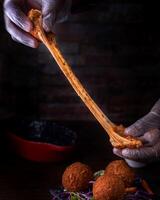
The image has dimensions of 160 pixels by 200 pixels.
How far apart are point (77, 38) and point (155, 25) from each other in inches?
13.6

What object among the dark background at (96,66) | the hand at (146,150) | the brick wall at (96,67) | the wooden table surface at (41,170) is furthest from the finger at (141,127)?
the brick wall at (96,67)

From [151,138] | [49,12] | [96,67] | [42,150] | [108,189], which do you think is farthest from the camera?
[96,67]

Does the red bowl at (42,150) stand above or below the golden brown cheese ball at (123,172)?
above

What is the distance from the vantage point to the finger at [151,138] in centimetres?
107

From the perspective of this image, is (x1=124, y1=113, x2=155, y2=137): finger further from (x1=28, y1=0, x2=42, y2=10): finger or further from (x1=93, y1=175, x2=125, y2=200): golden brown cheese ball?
(x1=28, y1=0, x2=42, y2=10): finger

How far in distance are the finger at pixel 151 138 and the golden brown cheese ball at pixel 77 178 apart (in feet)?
A: 0.49

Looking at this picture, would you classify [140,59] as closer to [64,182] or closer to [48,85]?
[48,85]

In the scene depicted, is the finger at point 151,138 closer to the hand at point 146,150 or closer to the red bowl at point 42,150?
the hand at point 146,150

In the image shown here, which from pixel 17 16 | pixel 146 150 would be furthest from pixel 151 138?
pixel 17 16

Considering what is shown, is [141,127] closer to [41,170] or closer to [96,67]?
[41,170]

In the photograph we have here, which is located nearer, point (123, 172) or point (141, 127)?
point (123, 172)

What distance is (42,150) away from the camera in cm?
130

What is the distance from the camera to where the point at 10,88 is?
204 cm

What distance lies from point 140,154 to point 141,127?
0.45 ft
